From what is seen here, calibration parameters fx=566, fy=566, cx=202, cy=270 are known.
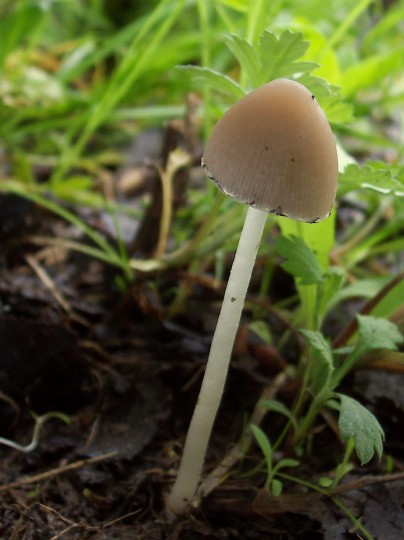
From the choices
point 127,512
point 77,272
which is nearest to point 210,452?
point 127,512

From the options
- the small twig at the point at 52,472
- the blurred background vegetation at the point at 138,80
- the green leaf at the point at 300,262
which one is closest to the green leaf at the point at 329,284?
the green leaf at the point at 300,262

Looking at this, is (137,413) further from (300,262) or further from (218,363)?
(300,262)

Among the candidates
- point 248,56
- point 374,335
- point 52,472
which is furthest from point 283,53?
point 52,472

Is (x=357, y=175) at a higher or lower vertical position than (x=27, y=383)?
higher

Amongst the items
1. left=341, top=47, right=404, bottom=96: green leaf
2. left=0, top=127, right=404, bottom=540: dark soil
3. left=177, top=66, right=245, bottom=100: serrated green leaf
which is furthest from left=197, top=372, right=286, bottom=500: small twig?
left=341, top=47, right=404, bottom=96: green leaf

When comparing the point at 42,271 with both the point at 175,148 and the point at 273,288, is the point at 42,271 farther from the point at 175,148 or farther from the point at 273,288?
the point at 273,288

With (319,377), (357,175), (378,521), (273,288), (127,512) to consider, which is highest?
(357,175)

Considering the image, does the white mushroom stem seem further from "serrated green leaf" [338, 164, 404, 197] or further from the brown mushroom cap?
"serrated green leaf" [338, 164, 404, 197]
